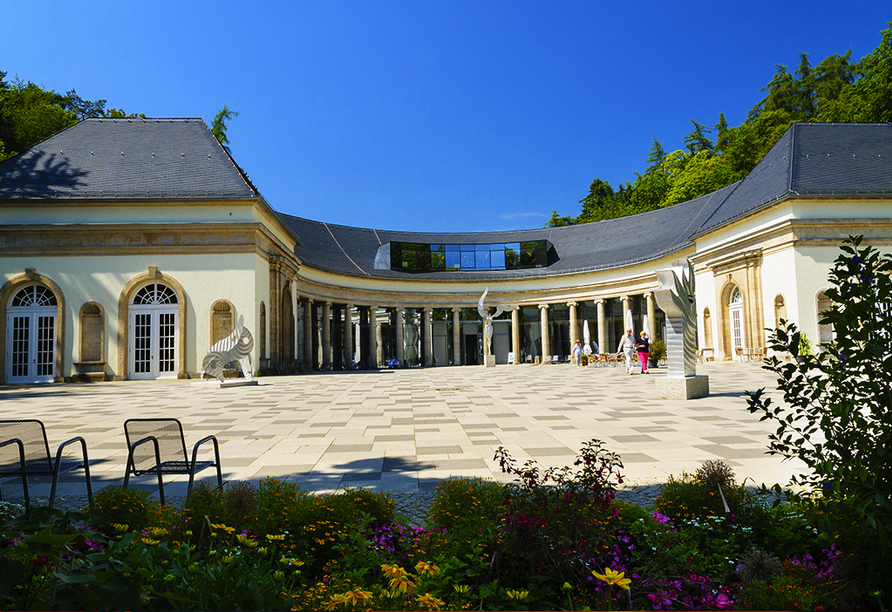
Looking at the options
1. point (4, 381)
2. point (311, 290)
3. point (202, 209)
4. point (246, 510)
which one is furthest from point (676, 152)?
point (246, 510)

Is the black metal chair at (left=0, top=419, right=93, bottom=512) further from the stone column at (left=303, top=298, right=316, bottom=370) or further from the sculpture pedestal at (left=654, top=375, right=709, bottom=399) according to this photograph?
the stone column at (left=303, top=298, right=316, bottom=370)

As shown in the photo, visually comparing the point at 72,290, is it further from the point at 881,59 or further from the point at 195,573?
the point at 881,59

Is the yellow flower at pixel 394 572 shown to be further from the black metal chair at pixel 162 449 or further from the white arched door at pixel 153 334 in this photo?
the white arched door at pixel 153 334

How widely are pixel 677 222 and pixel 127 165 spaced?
35.3m

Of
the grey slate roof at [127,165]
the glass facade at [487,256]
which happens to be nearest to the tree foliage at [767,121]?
the glass facade at [487,256]

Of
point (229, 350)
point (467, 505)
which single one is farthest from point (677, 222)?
point (467, 505)

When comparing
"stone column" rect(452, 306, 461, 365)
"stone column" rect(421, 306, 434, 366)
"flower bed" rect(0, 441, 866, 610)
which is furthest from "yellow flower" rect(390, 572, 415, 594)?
"stone column" rect(452, 306, 461, 365)

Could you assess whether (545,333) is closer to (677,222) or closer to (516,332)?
(516,332)

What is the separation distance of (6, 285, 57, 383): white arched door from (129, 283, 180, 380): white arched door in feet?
11.7

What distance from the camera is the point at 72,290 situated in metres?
24.5

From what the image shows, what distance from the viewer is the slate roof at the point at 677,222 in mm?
28250

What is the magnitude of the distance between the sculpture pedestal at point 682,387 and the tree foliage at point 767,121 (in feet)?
117

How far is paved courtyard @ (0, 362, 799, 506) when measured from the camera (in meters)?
5.98

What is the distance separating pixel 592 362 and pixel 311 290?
19.9 metres
